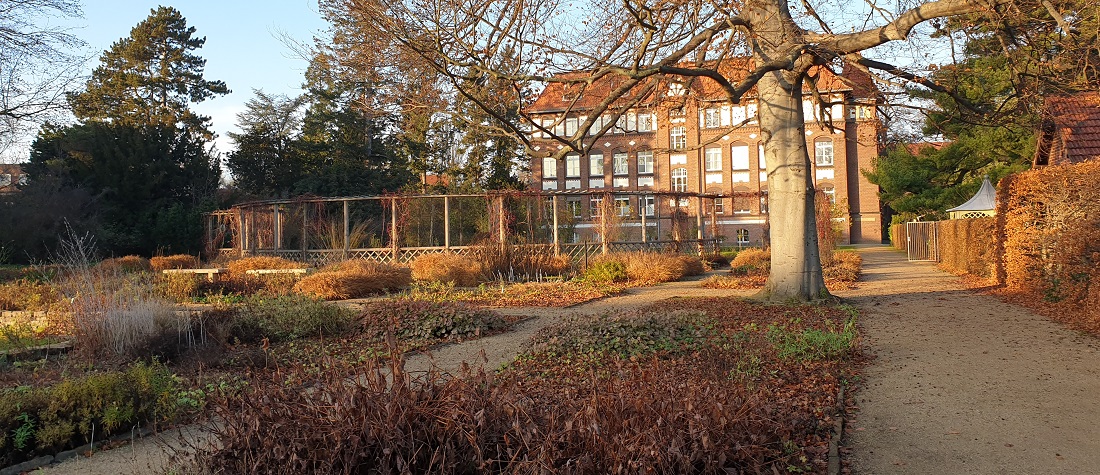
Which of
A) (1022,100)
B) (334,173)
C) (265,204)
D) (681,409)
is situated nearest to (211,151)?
(334,173)

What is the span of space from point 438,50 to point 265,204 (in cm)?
1860

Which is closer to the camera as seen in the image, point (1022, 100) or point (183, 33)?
point (1022, 100)

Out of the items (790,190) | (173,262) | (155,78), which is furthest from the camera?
(155,78)

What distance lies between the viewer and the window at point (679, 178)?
53812mm

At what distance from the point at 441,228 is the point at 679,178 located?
92.3ft

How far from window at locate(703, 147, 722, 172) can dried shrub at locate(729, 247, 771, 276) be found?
96.2 feet

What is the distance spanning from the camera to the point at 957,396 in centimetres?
576

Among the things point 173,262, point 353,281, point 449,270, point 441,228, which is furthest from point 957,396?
point 441,228

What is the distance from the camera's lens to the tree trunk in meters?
11.7

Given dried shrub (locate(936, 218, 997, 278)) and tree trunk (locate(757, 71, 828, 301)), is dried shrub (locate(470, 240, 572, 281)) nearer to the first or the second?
tree trunk (locate(757, 71, 828, 301))

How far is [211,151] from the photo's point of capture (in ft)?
149

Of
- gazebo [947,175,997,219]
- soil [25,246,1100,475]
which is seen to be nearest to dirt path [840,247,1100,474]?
soil [25,246,1100,475]

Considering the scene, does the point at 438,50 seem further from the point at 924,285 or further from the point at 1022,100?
the point at 924,285

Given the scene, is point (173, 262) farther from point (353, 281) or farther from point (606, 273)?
point (606, 273)
